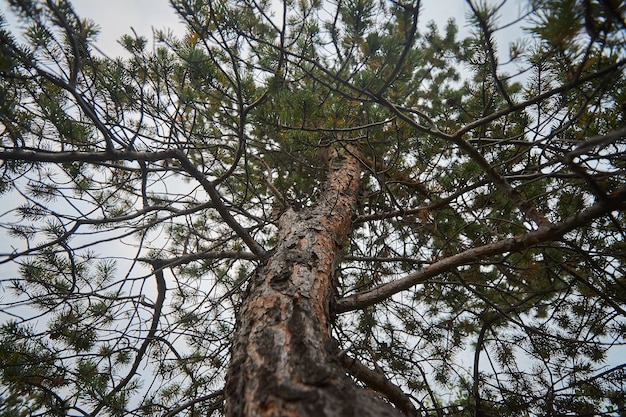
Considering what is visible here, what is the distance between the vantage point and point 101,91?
4.80 ft

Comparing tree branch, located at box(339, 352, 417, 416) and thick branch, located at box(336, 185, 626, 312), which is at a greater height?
thick branch, located at box(336, 185, 626, 312)

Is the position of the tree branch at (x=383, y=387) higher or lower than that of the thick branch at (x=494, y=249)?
lower

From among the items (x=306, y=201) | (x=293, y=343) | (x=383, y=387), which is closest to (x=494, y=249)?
(x=383, y=387)

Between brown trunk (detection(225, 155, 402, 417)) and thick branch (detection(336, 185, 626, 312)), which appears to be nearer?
brown trunk (detection(225, 155, 402, 417))

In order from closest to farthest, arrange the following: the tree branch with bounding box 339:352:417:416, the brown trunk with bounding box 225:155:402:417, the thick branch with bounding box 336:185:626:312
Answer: the brown trunk with bounding box 225:155:402:417 → the thick branch with bounding box 336:185:626:312 → the tree branch with bounding box 339:352:417:416

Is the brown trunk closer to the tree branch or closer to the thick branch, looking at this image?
the thick branch

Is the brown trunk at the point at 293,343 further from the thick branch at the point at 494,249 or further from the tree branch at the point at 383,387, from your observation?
the tree branch at the point at 383,387

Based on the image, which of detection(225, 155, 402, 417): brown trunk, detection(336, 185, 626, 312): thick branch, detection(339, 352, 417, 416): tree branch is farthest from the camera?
detection(339, 352, 417, 416): tree branch

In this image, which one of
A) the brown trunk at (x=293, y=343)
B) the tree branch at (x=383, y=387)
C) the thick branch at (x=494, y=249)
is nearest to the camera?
the brown trunk at (x=293, y=343)

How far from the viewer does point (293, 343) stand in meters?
0.94

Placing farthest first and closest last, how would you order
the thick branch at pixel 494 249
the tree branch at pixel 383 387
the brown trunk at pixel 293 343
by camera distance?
1. the tree branch at pixel 383 387
2. the thick branch at pixel 494 249
3. the brown trunk at pixel 293 343

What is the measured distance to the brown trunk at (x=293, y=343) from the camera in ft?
2.40

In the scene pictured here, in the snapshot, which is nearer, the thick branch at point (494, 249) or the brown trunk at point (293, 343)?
the brown trunk at point (293, 343)

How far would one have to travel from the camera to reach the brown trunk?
2.40 ft
